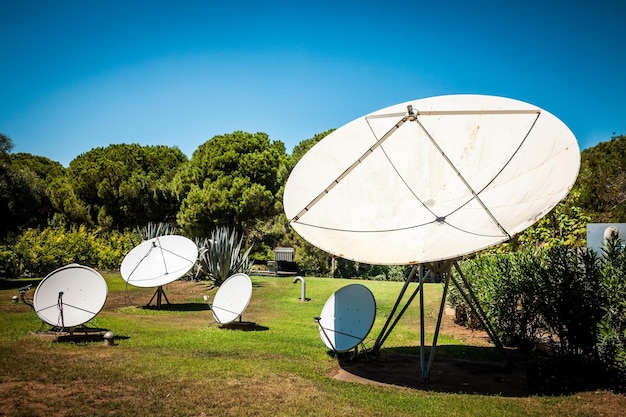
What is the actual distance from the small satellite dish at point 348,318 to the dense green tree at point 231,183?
22799mm

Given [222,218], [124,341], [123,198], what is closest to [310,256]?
[222,218]

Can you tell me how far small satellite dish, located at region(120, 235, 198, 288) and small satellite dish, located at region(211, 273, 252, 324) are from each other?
8.76 ft

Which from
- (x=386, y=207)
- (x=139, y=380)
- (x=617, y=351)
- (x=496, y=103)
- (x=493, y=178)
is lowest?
(x=139, y=380)

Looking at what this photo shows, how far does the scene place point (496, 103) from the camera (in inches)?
344

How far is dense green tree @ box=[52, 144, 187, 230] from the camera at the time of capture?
37.4 meters

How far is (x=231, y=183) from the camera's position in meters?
32.8

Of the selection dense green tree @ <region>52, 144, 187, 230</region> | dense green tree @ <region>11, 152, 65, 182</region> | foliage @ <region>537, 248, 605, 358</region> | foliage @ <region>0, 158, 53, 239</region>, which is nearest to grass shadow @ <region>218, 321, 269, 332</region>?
foliage @ <region>537, 248, 605, 358</region>

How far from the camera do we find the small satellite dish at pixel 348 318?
9.19 metres

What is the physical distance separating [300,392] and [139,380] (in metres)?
2.50

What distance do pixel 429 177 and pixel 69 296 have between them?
26.5 feet

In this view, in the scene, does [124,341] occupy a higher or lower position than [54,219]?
lower

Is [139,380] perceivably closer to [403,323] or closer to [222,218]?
[403,323]

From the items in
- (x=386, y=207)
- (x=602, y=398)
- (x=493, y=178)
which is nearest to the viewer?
(x=602, y=398)

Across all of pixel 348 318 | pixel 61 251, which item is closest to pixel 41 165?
pixel 61 251
